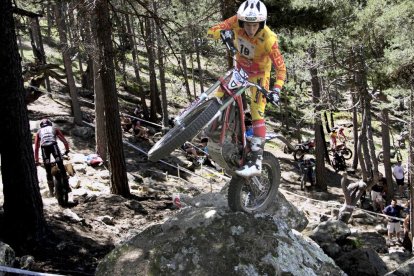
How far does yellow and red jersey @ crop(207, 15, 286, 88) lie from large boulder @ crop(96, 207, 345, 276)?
1730 millimetres

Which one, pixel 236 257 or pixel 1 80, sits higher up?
pixel 1 80

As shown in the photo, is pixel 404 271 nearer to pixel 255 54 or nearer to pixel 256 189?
pixel 256 189

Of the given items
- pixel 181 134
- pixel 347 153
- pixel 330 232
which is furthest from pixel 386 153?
pixel 181 134

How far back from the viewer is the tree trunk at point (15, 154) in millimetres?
6891

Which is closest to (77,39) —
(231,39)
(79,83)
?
(231,39)

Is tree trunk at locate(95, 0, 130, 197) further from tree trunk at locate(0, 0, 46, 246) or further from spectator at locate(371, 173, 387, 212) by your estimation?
Answer: spectator at locate(371, 173, 387, 212)

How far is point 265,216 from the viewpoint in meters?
5.62

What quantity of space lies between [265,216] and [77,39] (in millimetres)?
5740

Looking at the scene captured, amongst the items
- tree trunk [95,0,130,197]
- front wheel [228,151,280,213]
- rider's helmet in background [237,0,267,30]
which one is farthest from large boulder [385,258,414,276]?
tree trunk [95,0,130,197]

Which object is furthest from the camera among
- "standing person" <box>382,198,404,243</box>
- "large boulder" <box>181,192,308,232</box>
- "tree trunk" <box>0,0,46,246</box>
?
"standing person" <box>382,198,404,243</box>

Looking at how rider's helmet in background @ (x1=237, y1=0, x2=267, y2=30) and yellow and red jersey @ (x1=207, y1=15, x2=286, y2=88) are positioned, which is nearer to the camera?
rider's helmet in background @ (x1=237, y1=0, x2=267, y2=30)

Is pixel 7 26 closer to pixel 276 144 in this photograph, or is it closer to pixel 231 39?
pixel 231 39

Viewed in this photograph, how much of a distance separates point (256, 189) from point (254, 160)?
25.7 inches

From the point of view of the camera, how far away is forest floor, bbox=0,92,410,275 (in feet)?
23.2
